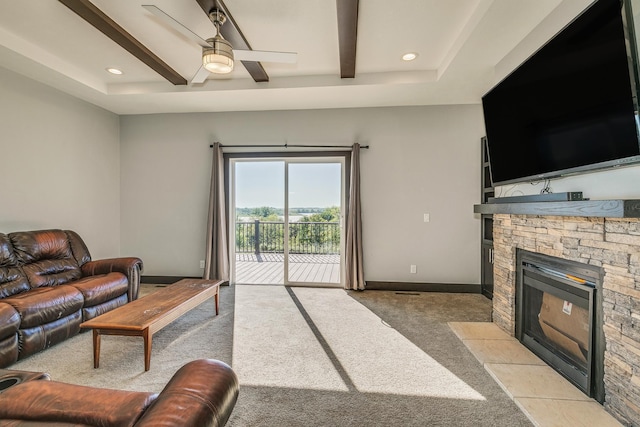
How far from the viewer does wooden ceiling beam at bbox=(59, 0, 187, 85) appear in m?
2.29

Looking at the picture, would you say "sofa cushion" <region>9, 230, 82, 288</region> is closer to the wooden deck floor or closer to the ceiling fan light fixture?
the wooden deck floor

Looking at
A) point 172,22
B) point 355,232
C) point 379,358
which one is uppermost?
point 172,22

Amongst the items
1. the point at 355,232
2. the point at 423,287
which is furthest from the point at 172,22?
the point at 423,287

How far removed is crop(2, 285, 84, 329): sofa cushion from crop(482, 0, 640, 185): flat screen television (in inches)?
160

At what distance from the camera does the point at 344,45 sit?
2.79 metres

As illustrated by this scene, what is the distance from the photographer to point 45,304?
2.43m

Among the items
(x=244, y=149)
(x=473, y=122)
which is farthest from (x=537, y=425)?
(x=244, y=149)

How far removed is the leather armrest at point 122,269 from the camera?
327cm

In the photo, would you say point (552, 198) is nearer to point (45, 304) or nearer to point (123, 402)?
point (123, 402)

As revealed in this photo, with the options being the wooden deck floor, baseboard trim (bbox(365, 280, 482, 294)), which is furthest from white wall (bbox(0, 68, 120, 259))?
baseboard trim (bbox(365, 280, 482, 294))

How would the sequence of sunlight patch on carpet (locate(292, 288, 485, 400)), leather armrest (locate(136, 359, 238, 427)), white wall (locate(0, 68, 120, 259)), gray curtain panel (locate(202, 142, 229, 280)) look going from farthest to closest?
1. gray curtain panel (locate(202, 142, 229, 280))
2. white wall (locate(0, 68, 120, 259))
3. sunlight patch on carpet (locate(292, 288, 485, 400))
4. leather armrest (locate(136, 359, 238, 427))

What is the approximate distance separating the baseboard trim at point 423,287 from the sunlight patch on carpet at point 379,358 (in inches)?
33.8

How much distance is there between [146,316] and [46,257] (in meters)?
1.83

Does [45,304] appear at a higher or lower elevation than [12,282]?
lower
